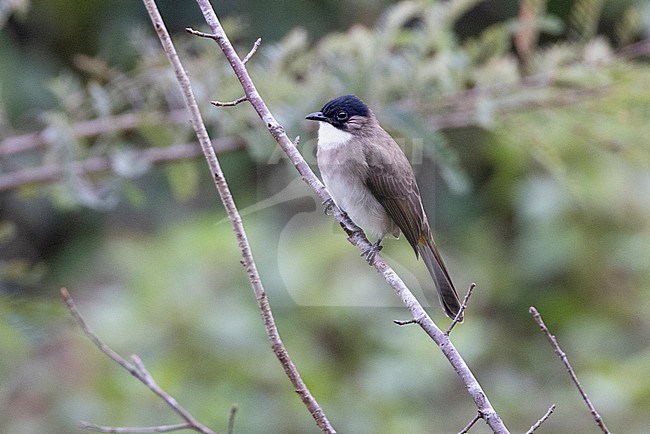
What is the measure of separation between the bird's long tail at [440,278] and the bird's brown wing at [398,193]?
0.05 m

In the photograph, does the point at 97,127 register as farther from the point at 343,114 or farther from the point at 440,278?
the point at 440,278

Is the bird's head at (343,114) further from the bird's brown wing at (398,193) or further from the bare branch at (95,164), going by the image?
the bare branch at (95,164)

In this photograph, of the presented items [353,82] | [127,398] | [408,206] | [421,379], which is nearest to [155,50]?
[353,82]

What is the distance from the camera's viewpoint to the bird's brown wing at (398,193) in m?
2.78

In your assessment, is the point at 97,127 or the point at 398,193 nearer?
the point at 398,193

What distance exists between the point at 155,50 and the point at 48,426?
5.65 ft

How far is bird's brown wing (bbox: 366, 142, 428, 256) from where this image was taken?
278 cm

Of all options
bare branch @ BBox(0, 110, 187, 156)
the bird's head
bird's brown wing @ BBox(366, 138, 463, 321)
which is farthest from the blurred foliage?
the bird's head

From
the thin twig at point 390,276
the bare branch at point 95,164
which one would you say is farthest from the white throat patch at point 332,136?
the thin twig at point 390,276

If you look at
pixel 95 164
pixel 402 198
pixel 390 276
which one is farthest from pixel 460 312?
pixel 95 164

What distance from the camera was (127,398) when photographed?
155 inches

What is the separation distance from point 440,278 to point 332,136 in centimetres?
58

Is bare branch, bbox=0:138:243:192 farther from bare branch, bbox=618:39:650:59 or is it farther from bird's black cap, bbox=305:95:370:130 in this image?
bare branch, bbox=618:39:650:59

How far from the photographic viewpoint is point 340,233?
4.42 m
